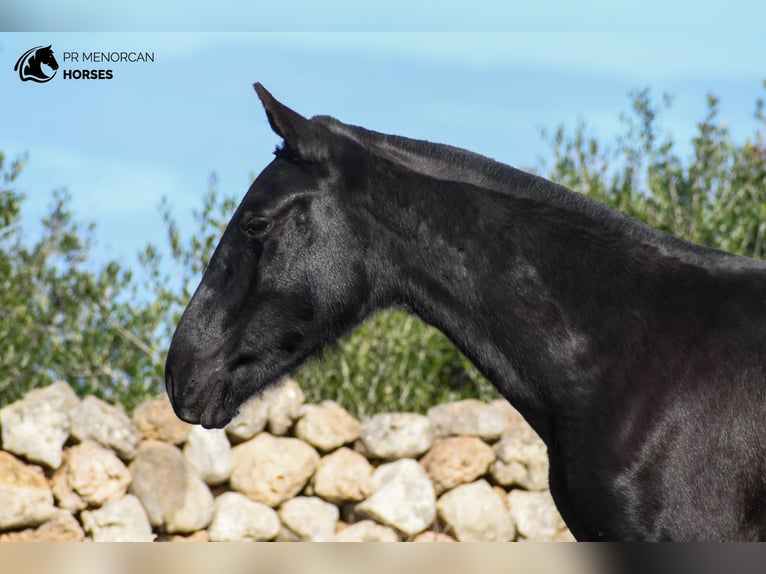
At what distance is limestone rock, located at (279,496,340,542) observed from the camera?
7492 millimetres

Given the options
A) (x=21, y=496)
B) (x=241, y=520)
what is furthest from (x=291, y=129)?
(x=241, y=520)

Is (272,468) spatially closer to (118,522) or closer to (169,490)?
(169,490)

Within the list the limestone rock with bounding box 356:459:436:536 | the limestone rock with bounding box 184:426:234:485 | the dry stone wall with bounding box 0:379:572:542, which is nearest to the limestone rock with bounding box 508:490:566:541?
the dry stone wall with bounding box 0:379:572:542

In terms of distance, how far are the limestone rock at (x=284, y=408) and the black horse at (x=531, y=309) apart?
4.48m

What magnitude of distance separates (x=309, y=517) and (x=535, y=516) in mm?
1962

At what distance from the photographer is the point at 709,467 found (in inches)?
98.0

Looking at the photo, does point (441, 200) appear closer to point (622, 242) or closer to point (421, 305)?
point (421, 305)

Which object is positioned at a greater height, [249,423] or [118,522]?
[249,423]

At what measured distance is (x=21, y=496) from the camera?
6.75 metres

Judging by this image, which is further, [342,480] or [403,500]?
[342,480]

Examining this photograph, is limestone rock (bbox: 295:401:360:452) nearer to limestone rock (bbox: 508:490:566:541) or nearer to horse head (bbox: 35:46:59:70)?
limestone rock (bbox: 508:490:566:541)

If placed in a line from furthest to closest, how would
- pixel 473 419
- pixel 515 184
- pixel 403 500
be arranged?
pixel 473 419, pixel 403 500, pixel 515 184

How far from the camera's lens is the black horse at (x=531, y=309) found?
251cm

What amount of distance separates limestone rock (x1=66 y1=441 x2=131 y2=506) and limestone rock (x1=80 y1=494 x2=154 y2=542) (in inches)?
3.7
